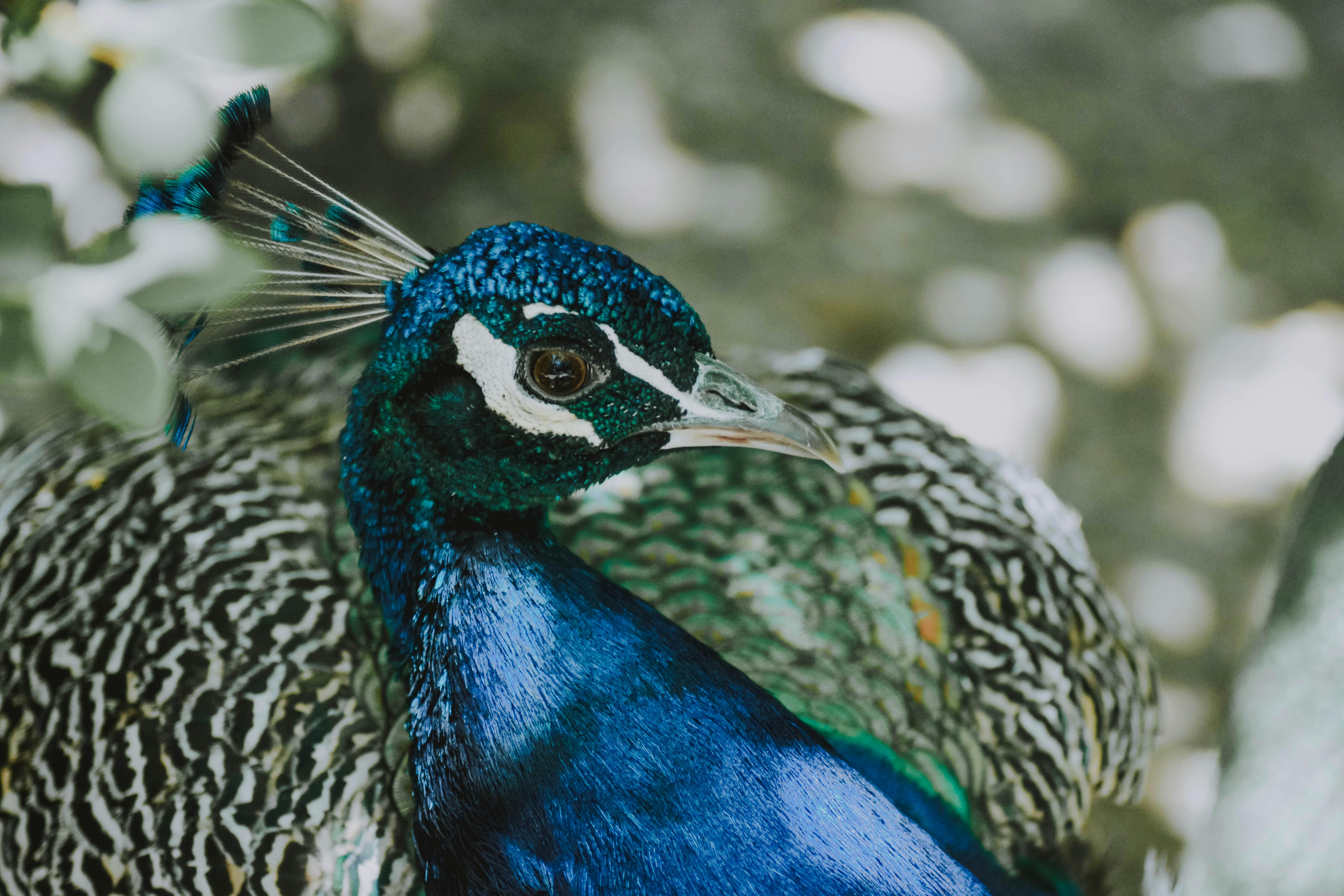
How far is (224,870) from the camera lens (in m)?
1.30

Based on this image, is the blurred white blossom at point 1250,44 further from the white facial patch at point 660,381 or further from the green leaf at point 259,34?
the green leaf at point 259,34

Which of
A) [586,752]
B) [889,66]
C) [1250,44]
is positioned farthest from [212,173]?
[1250,44]

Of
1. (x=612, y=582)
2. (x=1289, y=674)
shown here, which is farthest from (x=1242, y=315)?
(x=612, y=582)

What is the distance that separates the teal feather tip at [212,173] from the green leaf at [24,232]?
0.35 metres

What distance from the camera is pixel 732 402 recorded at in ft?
3.60

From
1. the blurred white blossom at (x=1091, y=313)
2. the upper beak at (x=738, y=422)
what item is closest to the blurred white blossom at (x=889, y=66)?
the blurred white blossom at (x=1091, y=313)

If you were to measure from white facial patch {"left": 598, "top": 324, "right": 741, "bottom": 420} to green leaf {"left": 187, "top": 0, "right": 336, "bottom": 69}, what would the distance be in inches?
15.1

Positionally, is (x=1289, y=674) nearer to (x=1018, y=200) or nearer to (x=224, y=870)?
(x=224, y=870)

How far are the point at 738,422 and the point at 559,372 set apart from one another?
0.18 meters

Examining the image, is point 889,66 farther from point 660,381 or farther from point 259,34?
point 259,34

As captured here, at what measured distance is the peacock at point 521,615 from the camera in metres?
1.07

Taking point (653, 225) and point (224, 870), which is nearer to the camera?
point (224, 870)

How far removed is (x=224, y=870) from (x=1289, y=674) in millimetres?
1262

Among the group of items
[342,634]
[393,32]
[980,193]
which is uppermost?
[980,193]
